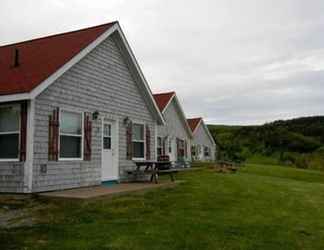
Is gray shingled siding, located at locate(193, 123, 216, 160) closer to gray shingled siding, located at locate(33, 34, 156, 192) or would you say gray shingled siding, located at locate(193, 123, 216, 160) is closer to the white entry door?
gray shingled siding, located at locate(33, 34, 156, 192)

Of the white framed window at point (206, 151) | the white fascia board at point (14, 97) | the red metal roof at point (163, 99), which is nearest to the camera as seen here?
the white fascia board at point (14, 97)

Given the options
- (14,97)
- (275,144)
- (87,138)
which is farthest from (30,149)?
(275,144)

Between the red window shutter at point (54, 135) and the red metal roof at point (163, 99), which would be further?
the red metal roof at point (163, 99)

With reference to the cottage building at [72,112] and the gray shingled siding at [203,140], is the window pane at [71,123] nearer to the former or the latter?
the cottage building at [72,112]

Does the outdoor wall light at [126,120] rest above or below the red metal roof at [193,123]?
below

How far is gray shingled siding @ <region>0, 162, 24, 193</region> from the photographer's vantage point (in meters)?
9.38

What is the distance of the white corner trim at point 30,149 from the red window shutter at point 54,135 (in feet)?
2.05

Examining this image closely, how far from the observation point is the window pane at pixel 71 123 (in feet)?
35.0

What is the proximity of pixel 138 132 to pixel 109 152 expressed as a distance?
2.15m

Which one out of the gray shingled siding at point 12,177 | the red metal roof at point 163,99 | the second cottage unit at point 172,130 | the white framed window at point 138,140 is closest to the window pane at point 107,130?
the white framed window at point 138,140

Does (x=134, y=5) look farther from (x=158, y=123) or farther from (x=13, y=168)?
(x=13, y=168)

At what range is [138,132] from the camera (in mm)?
14766

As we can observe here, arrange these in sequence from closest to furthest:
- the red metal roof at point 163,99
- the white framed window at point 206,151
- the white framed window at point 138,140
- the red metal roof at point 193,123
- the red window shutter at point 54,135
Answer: the red window shutter at point 54,135 → the white framed window at point 138,140 → the red metal roof at point 163,99 → the red metal roof at point 193,123 → the white framed window at point 206,151

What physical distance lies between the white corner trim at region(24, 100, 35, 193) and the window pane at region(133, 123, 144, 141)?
5.48m
